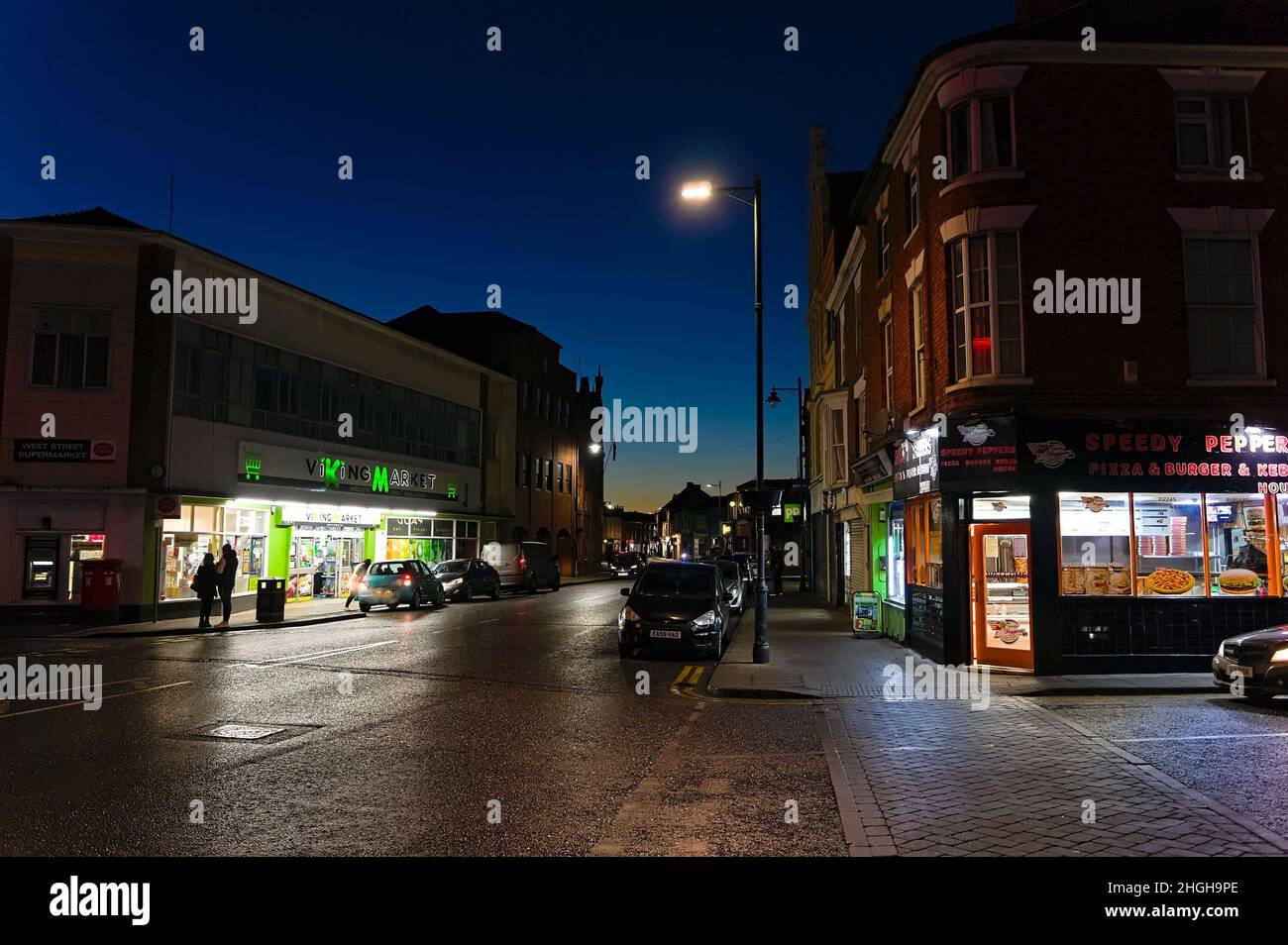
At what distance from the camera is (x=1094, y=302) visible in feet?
45.1

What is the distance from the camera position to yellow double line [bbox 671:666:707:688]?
1292 centimetres

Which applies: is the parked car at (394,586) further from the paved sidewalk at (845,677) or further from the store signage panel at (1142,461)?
the store signage panel at (1142,461)

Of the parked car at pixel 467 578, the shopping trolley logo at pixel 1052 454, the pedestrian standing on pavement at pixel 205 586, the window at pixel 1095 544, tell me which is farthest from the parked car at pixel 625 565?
the shopping trolley logo at pixel 1052 454

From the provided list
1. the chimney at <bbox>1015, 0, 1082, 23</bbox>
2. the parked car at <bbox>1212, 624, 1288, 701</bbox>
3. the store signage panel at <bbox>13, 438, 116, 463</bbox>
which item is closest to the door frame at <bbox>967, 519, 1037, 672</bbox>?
the parked car at <bbox>1212, 624, 1288, 701</bbox>

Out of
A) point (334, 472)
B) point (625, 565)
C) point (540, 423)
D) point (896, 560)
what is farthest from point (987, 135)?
point (625, 565)

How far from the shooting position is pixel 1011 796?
21.7 ft

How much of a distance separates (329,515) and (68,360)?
9670mm

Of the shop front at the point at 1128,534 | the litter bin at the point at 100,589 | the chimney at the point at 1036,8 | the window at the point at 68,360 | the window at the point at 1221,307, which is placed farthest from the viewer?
the window at the point at 68,360

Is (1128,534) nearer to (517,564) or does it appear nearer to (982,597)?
(982,597)

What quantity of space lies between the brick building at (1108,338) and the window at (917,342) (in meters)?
1.02

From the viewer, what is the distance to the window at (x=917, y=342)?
1597cm
